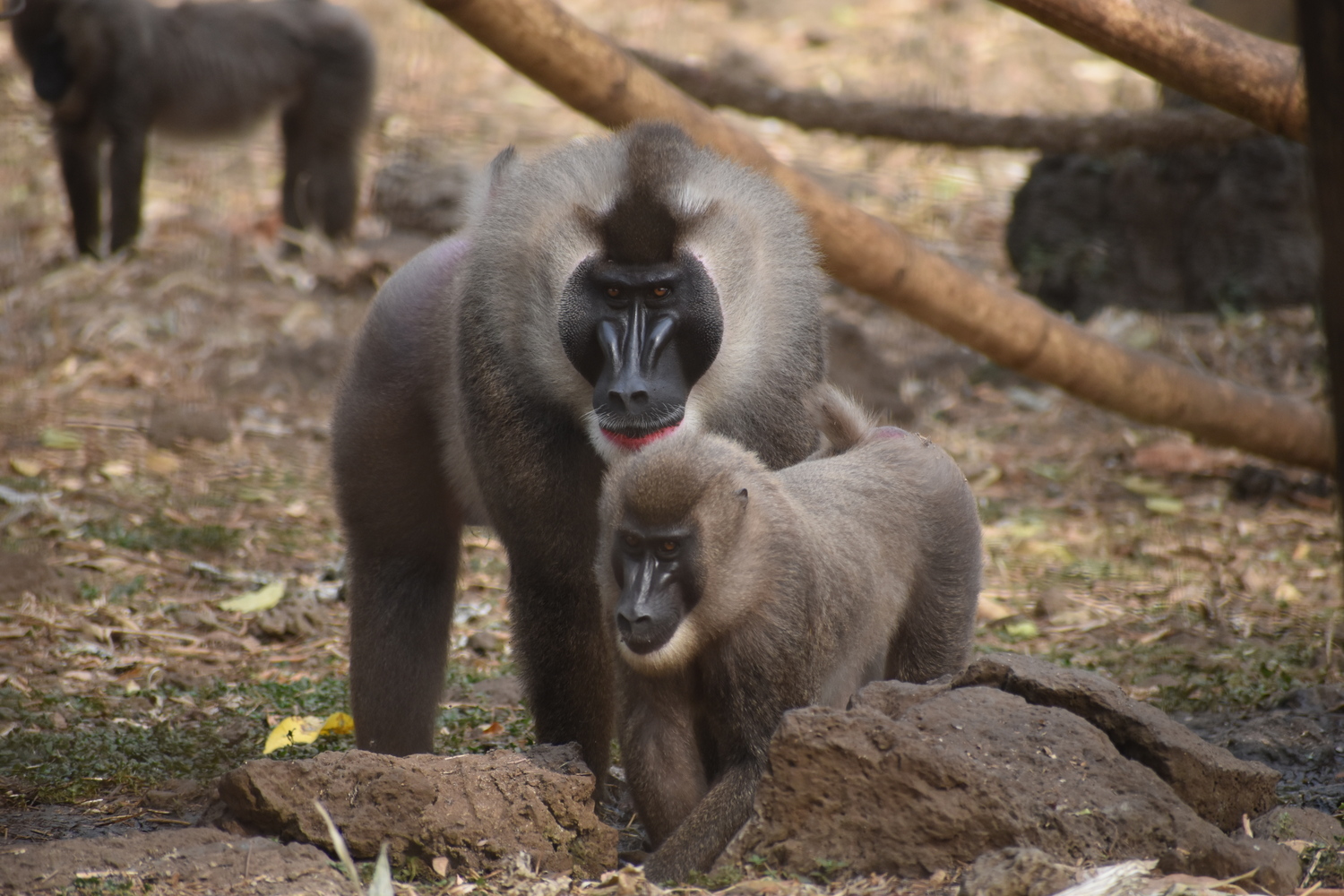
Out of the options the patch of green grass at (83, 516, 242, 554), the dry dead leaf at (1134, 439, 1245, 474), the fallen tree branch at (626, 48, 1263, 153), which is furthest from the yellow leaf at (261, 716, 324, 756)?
the dry dead leaf at (1134, 439, 1245, 474)

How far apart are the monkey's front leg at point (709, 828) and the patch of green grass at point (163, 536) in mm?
3302

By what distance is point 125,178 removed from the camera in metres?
10.7

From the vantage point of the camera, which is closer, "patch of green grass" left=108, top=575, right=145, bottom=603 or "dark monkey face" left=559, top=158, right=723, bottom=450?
"dark monkey face" left=559, top=158, right=723, bottom=450

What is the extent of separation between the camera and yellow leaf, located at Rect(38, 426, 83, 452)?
22.2ft

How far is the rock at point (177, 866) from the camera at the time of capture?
8.95 ft

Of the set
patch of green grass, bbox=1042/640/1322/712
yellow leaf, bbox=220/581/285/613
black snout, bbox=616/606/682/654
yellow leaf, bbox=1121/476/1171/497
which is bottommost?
yellow leaf, bbox=220/581/285/613

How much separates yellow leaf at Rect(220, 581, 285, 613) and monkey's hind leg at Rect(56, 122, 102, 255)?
5839 millimetres

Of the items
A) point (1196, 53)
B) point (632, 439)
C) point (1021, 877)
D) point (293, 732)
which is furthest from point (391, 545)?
point (1196, 53)

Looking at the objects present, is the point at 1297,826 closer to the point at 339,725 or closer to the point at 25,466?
the point at 339,725

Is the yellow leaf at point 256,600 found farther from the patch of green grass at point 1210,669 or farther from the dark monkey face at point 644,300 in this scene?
the patch of green grass at point 1210,669

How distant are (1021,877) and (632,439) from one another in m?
1.27

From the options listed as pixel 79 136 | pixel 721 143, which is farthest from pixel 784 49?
pixel 721 143

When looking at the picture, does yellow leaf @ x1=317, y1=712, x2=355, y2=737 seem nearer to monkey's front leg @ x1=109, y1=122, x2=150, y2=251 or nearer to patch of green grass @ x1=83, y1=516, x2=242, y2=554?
patch of green grass @ x1=83, y1=516, x2=242, y2=554

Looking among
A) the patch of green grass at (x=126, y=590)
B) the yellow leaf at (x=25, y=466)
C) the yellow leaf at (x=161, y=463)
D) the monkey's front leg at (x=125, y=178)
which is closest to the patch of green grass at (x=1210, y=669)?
the patch of green grass at (x=126, y=590)
